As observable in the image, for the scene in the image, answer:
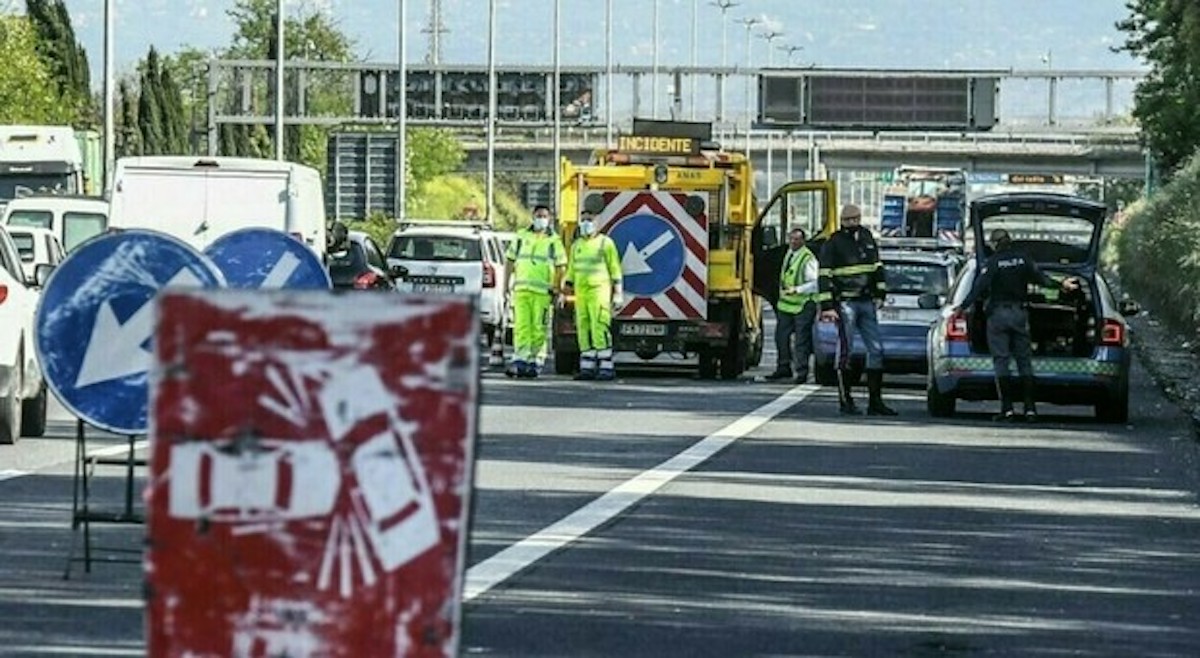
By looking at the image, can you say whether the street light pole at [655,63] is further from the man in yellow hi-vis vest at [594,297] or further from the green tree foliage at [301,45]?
the man in yellow hi-vis vest at [594,297]

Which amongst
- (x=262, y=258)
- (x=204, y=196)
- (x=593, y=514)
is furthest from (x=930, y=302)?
(x=262, y=258)

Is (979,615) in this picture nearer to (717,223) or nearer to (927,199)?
(717,223)

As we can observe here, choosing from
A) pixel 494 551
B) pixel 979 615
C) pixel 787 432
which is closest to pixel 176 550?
pixel 979 615

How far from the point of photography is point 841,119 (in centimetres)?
10519

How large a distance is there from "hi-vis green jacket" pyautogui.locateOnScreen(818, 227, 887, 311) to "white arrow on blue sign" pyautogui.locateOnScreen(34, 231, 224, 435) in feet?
51.8

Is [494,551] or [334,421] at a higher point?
[334,421]

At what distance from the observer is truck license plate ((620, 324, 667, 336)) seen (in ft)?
122

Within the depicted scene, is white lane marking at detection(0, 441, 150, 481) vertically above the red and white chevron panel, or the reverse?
the red and white chevron panel

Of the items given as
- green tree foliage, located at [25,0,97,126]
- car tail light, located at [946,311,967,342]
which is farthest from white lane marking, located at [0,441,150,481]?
green tree foliage, located at [25,0,97,126]

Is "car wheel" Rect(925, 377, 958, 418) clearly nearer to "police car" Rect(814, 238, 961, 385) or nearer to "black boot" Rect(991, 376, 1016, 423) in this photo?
"black boot" Rect(991, 376, 1016, 423)

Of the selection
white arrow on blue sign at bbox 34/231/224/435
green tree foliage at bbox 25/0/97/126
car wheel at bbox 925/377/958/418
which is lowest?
car wheel at bbox 925/377/958/418

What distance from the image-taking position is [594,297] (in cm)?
3559

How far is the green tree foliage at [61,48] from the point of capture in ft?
308

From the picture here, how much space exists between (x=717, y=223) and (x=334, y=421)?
99.5ft
